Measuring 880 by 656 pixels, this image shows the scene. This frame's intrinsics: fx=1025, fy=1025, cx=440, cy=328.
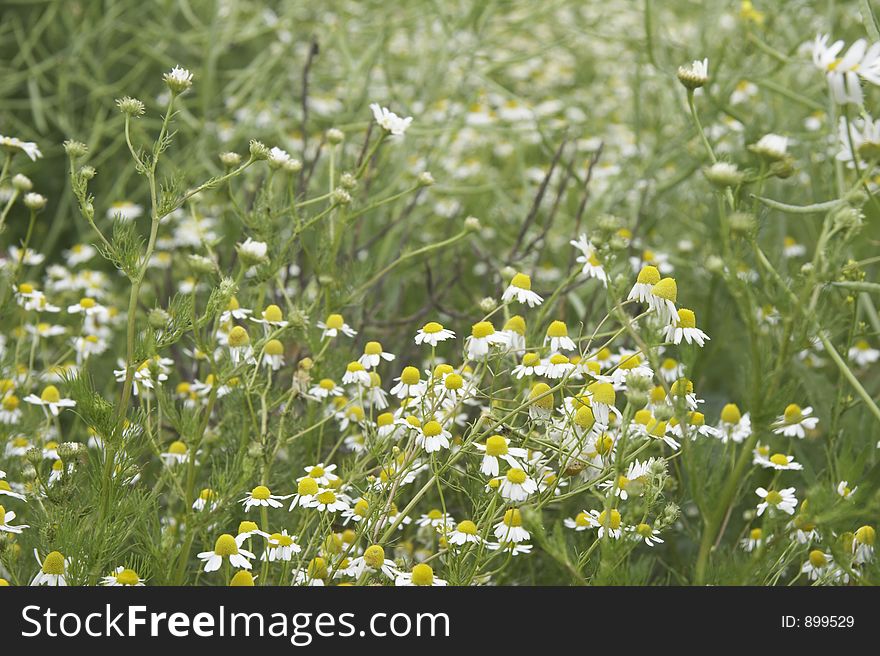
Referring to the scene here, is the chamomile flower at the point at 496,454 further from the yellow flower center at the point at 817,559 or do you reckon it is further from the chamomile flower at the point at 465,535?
the yellow flower center at the point at 817,559

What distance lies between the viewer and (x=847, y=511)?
2.89 ft

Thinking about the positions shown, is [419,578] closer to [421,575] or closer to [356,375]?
[421,575]

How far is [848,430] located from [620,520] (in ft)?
1.78

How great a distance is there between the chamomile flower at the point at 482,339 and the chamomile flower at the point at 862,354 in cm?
91

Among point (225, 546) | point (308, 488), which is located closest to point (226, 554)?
point (225, 546)

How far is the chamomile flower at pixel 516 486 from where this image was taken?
1069mm

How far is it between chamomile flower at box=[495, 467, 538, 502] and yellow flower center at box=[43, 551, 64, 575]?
46cm

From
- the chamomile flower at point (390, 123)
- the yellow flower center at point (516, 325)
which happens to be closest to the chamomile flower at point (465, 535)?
the yellow flower center at point (516, 325)

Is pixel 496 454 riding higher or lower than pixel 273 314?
lower

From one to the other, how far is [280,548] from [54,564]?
0.23 meters

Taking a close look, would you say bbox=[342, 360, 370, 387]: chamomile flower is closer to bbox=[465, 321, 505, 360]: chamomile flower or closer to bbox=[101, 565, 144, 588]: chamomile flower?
bbox=[465, 321, 505, 360]: chamomile flower

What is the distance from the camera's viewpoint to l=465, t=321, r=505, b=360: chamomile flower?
3.83 feet

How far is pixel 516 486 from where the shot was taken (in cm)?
108

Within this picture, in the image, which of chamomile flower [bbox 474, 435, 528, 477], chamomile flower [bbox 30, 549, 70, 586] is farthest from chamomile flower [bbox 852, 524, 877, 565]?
chamomile flower [bbox 30, 549, 70, 586]
